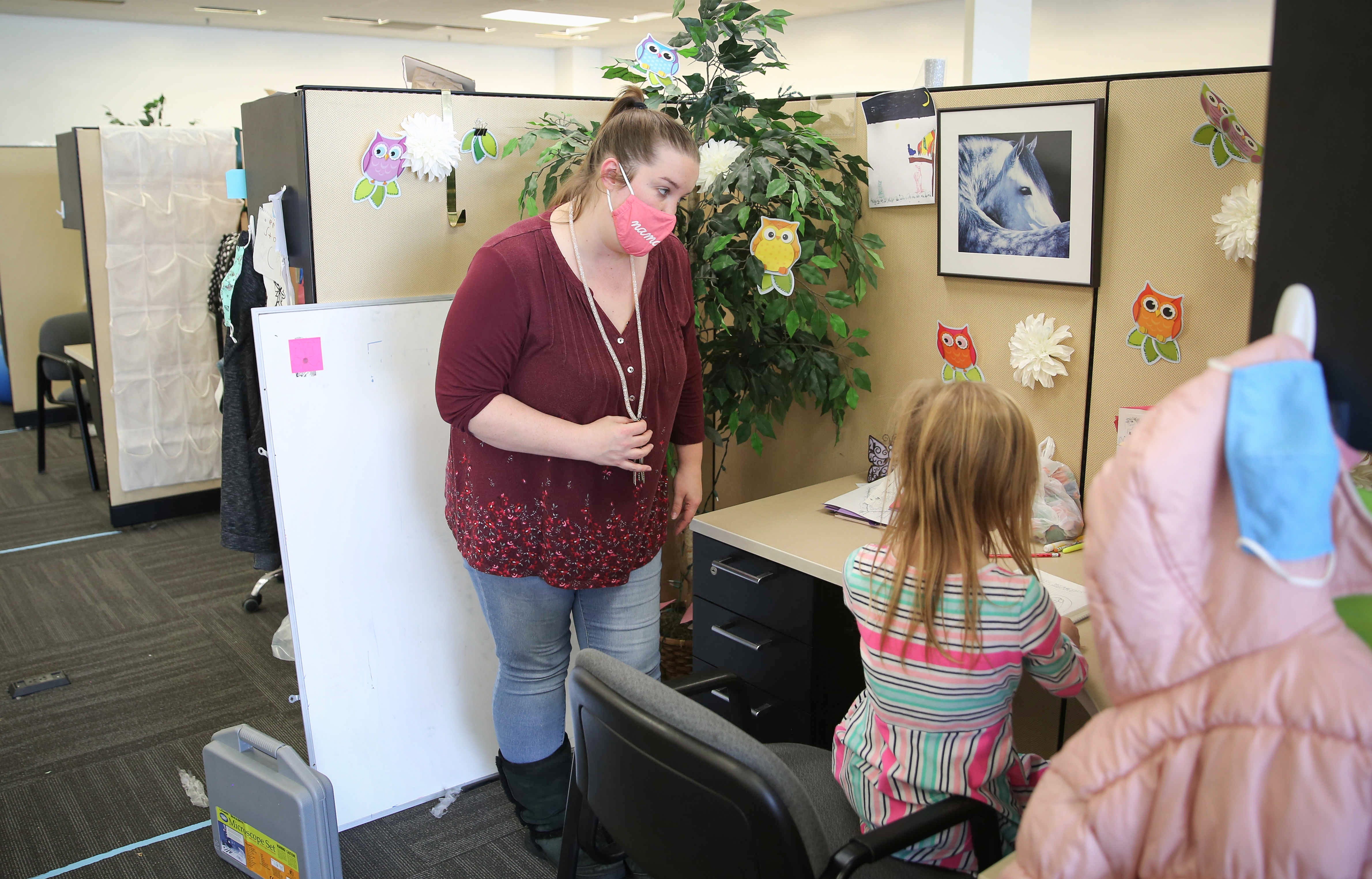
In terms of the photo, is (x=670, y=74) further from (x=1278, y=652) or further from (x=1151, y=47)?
(x=1151, y=47)

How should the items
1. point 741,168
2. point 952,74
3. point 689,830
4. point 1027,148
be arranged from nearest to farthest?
point 689,830, point 1027,148, point 741,168, point 952,74

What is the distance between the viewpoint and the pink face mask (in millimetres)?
1550

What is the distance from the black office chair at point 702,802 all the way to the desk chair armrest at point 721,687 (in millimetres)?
250

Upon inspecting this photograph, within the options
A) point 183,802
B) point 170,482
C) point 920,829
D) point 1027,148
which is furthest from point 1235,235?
point 170,482

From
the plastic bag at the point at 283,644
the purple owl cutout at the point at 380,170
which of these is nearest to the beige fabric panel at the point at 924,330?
the purple owl cutout at the point at 380,170

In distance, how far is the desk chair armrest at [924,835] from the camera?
3.57ft

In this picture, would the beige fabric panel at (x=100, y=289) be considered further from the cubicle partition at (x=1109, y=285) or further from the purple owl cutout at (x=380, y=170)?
the cubicle partition at (x=1109, y=285)

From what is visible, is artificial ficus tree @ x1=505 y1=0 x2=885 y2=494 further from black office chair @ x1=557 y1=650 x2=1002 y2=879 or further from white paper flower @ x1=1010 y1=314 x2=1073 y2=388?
black office chair @ x1=557 y1=650 x2=1002 y2=879

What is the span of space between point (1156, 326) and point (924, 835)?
40.7 inches

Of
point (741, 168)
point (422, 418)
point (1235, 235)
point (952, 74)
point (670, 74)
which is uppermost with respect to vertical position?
point (952, 74)

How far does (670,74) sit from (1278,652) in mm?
1696

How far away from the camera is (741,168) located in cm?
196

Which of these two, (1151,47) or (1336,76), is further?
(1151,47)

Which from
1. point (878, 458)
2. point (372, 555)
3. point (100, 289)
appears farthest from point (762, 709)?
point (100, 289)
